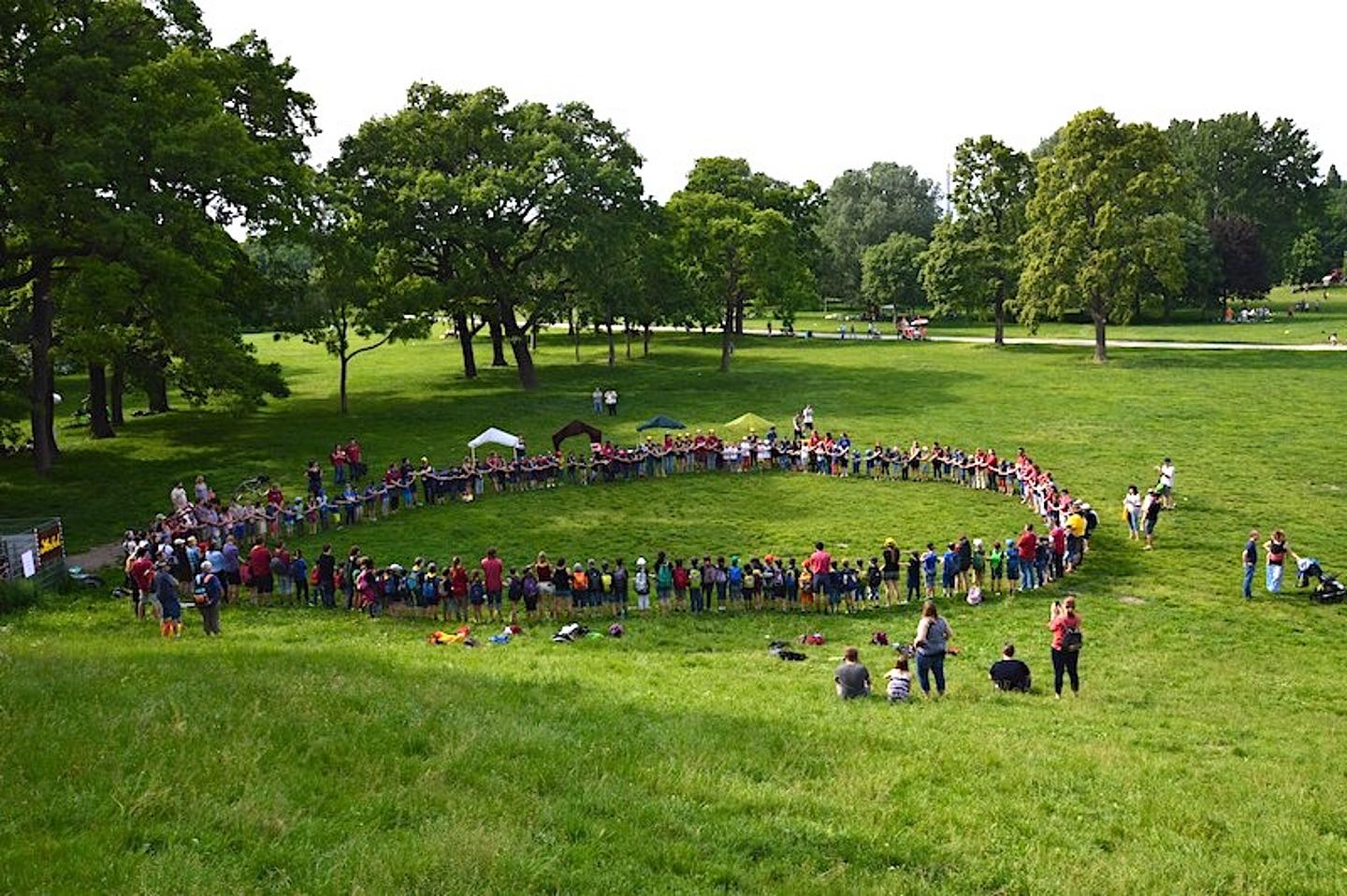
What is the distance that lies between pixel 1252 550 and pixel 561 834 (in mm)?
17988

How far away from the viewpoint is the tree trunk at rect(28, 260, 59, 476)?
33688 mm

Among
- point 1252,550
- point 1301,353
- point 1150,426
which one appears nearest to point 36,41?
point 1252,550

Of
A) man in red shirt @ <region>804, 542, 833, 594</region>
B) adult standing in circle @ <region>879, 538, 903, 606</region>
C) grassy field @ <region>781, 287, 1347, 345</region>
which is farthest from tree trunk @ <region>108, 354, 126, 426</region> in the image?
grassy field @ <region>781, 287, 1347, 345</region>

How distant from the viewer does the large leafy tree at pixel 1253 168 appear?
10838 cm

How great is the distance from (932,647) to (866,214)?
11615 cm

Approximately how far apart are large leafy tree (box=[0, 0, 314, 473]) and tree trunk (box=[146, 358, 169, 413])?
556 cm

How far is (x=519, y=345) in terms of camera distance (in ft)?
180

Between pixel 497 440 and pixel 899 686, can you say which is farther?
pixel 497 440

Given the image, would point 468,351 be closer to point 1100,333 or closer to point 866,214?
point 1100,333

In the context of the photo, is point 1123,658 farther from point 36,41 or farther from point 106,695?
point 36,41

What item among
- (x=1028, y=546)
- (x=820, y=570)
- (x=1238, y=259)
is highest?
(x=1238, y=259)

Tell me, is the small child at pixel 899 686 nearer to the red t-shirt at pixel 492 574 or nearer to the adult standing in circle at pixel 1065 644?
the adult standing in circle at pixel 1065 644

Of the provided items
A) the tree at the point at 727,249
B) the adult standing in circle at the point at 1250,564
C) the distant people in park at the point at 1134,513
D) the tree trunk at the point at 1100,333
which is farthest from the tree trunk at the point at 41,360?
the tree trunk at the point at 1100,333

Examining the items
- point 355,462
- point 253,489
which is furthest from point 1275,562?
point 253,489
